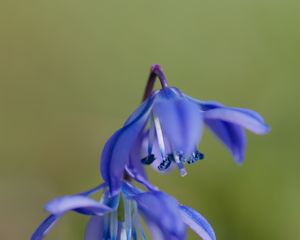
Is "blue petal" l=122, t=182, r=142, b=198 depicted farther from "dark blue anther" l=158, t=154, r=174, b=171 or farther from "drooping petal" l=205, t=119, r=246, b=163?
"drooping petal" l=205, t=119, r=246, b=163

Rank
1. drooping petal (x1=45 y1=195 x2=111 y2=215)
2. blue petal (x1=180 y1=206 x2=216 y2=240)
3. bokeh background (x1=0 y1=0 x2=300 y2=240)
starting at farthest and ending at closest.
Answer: bokeh background (x1=0 y1=0 x2=300 y2=240) < blue petal (x1=180 y1=206 x2=216 y2=240) < drooping petal (x1=45 y1=195 x2=111 y2=215)

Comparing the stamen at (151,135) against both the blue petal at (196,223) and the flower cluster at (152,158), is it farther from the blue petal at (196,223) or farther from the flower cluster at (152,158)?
the blue petal at (196,223)

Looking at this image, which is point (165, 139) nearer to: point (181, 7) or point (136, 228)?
point (136, 228)

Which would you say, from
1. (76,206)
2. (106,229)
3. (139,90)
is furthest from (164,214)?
(139,90)

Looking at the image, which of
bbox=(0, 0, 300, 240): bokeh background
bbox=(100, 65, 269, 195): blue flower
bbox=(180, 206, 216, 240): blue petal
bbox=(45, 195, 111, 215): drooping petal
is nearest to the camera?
bbox=(45, 195, 111, 215): drooping petal

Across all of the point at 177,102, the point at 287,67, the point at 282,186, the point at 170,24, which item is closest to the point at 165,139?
the point at 177,102

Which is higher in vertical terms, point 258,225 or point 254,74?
point 254,74

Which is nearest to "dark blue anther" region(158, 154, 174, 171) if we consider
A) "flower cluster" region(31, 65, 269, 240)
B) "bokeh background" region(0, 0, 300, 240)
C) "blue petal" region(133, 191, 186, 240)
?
"flower cluster" region(31, 65, 269, 240)
